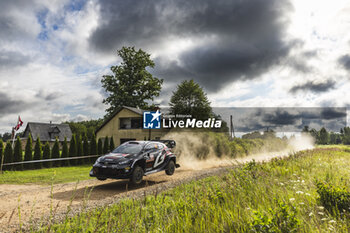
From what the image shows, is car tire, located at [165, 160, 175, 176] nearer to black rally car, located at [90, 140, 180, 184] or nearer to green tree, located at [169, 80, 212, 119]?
black rally car, located at [90, 140, 180, 184]

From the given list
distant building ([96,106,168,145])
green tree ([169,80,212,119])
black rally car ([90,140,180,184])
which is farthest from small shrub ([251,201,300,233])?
green tree ([169,80,212,119])

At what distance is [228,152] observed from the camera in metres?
21.4

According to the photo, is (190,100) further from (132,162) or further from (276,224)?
(276,224)

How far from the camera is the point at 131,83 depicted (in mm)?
38469

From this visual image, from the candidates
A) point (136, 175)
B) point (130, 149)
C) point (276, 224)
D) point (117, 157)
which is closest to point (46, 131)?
point (130, 149)

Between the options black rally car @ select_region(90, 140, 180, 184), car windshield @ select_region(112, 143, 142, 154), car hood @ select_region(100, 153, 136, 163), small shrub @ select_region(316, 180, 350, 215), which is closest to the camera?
small shrub @ select_region(316, 180, 350, 215)

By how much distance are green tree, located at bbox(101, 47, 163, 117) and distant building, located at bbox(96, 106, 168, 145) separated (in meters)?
4.11

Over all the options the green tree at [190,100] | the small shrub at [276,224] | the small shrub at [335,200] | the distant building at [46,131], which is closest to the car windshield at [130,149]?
the small shrub at [335,200]

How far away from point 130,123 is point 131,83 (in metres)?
8.59

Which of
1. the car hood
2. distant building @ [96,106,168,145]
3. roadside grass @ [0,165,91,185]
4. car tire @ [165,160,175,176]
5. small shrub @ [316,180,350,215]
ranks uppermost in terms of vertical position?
distant building @ [96,106,168,145]

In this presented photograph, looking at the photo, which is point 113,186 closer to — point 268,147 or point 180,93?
point 268,147

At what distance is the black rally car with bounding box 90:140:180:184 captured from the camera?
28.9 ft

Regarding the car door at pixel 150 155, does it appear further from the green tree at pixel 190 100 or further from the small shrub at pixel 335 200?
the green tree at pixel 190 100

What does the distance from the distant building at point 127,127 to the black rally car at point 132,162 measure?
65.2 feet
